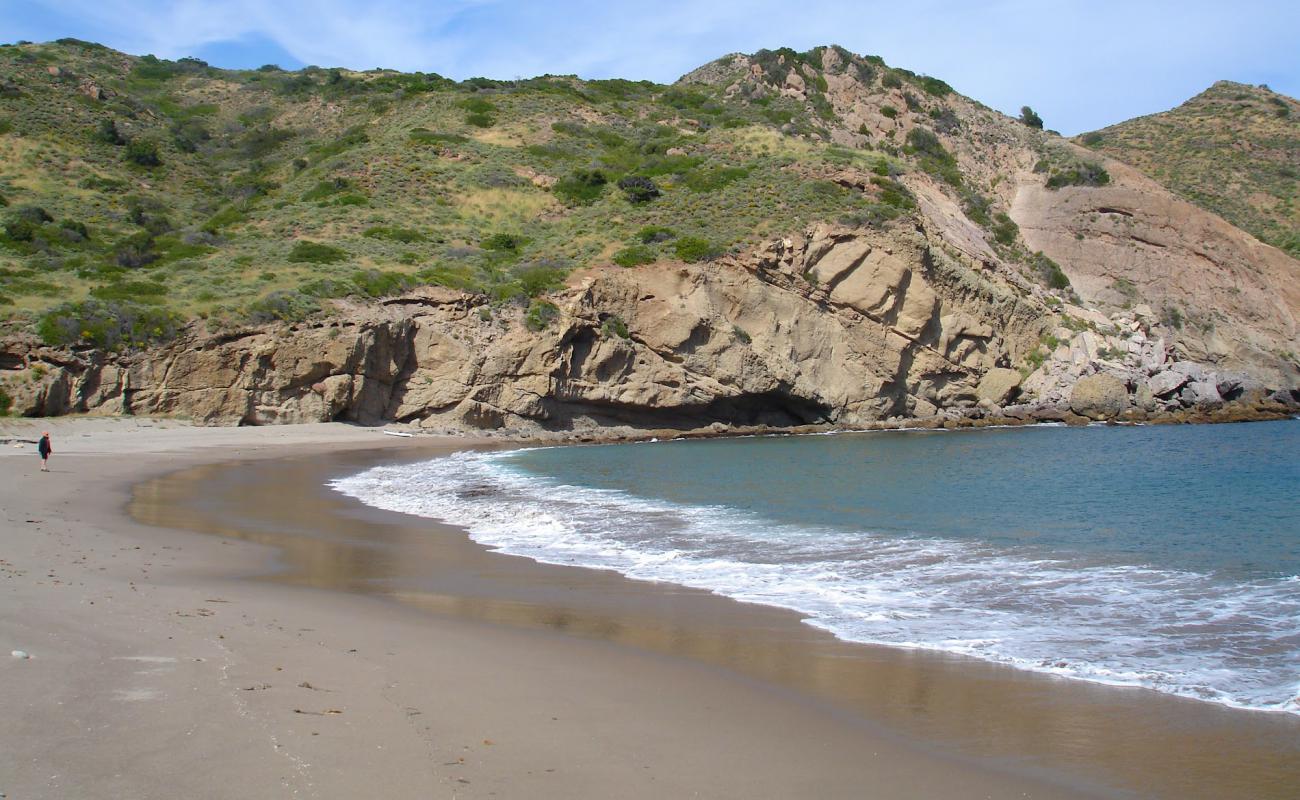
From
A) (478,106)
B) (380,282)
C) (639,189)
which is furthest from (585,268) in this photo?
(478,106)

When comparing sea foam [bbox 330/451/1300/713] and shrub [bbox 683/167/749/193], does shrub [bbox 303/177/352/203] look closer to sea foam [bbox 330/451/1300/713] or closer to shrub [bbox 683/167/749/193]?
shrub [bbox 683/167/749/193]

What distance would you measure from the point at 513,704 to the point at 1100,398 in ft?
147

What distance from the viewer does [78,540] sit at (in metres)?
11.7

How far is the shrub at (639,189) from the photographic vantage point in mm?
51406

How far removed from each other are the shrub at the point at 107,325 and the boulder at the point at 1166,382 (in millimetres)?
45448

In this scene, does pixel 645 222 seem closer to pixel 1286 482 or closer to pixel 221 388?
pixel 221 388

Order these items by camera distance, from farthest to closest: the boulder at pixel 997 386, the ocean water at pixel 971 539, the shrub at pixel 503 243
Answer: the shrub at pixel 503 243 → the boulder at pixel 997 386 → the ocean water at pixel 971 539

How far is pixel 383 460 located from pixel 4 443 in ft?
33.1

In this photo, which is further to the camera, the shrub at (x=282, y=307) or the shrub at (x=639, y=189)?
the shrub at (x=639, y=189)

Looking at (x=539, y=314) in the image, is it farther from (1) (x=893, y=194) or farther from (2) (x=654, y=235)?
(1) (x=893, y=194)

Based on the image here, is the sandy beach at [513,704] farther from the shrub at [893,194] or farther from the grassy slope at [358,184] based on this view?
the shrub at [893,194]

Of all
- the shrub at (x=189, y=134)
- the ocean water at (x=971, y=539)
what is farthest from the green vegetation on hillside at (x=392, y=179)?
the ocean water at (x=971, y=539)

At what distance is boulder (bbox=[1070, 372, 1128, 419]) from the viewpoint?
146ft

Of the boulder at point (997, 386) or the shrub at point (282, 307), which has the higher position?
the shrub at point (282, 307)
